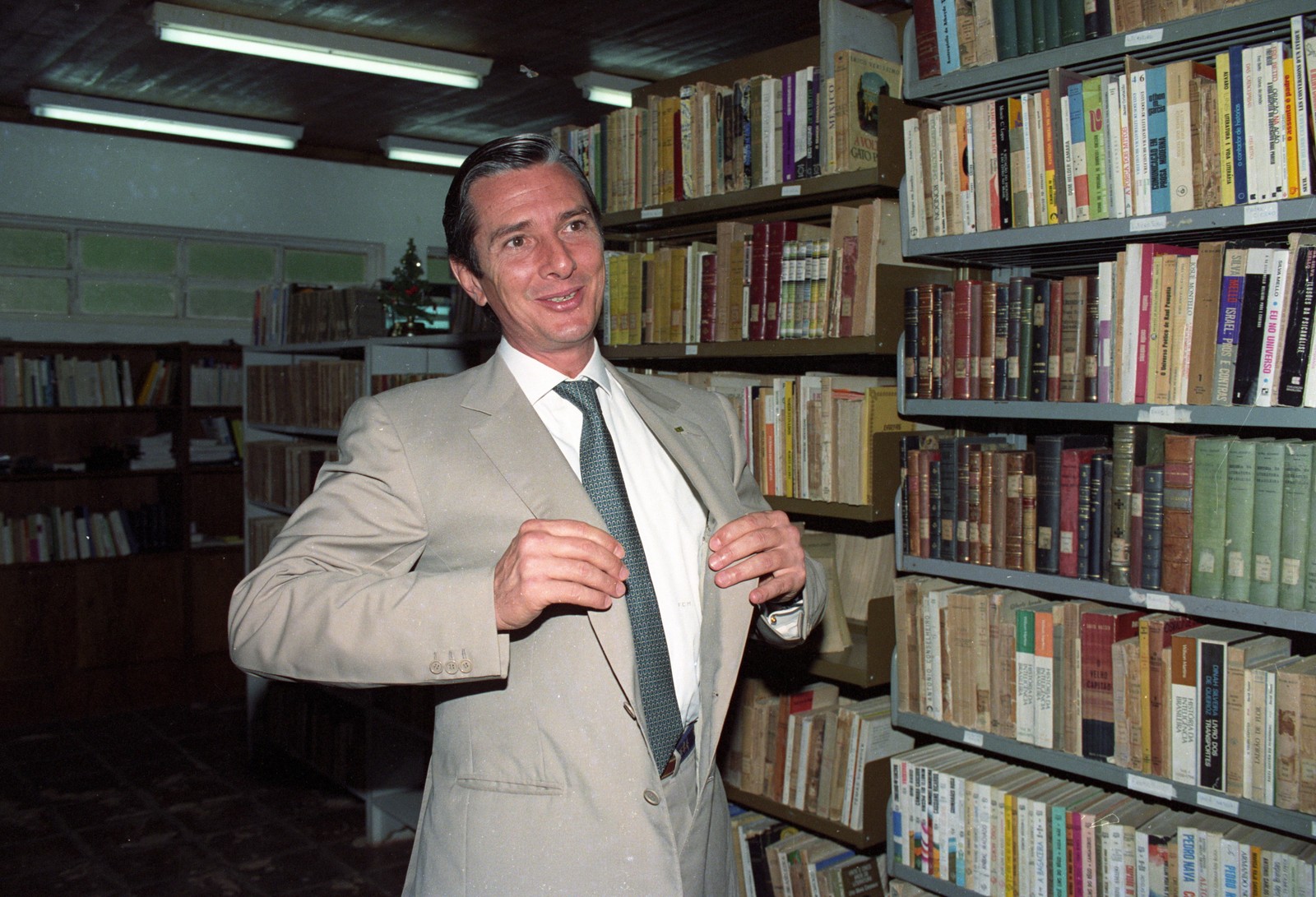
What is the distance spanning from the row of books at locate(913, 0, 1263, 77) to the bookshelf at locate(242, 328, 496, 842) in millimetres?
1840

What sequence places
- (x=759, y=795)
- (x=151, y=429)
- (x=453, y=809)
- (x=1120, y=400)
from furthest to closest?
(x=151, y=429)
(x=759, y=795)
(x=1120, y=400)
(x=453, y=809)

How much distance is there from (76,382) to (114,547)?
3.45 ft

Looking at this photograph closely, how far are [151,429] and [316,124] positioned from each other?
2527 millimetres

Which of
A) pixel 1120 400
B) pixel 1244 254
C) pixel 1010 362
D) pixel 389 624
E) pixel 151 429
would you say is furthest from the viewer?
pixel 151 429

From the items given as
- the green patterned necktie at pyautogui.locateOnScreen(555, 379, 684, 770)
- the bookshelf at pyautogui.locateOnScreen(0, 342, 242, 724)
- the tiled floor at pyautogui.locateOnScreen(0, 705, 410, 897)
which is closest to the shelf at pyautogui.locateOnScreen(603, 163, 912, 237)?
the green patterned necktie at pyautogui.locateOnScreen(555, 379, 684, 770)

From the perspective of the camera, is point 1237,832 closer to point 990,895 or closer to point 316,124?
point 990,895

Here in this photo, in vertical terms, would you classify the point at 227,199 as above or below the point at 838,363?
above

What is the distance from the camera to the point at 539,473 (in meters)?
1.39

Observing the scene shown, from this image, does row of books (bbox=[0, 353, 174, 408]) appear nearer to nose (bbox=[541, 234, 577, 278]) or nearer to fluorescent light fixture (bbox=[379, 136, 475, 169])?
fluorescent light fixture (bbox=[379, 136, 475, 169])

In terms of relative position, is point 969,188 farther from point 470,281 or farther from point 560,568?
point 560,568

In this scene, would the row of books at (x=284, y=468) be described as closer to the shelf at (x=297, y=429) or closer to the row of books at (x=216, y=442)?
the shelf at (x=297, y=429)

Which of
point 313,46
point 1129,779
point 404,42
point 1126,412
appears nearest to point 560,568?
point 1126,412

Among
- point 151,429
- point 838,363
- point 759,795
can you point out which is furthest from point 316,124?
point 759,795

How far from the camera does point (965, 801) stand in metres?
2.44
